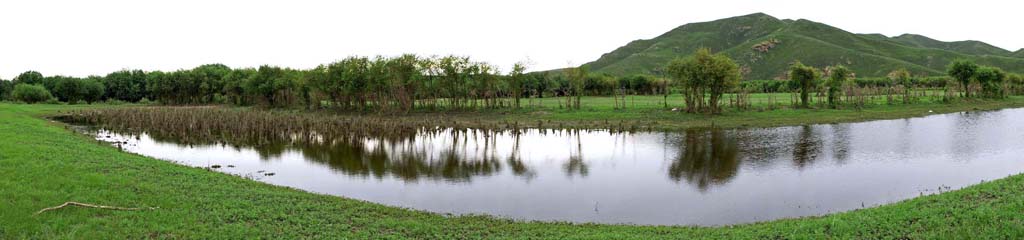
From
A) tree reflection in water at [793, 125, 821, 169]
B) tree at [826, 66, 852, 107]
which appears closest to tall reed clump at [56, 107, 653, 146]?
tree reflection in water at [793, 125, 821, 169]

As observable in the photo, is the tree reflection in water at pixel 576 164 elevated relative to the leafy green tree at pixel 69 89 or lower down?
lower down

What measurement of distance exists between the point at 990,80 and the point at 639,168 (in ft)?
208

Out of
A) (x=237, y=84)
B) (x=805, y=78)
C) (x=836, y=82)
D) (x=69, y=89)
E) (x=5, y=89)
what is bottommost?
(x=836, y=82)

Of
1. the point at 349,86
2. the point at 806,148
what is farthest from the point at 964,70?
the point at 349,86

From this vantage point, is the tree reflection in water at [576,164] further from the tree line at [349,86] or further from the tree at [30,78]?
the tree at [30,78]

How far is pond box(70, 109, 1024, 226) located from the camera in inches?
612

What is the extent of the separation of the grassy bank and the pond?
7.38 ft

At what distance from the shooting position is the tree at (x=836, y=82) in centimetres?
4834

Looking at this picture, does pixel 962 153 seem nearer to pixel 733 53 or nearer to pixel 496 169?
pixel 496 169

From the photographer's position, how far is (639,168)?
22.0 metres

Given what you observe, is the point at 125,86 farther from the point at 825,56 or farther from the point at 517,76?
the point at 825,56

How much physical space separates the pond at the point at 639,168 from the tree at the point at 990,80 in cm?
2895

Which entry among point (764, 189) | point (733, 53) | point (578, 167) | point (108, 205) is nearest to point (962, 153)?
point (764, 189)

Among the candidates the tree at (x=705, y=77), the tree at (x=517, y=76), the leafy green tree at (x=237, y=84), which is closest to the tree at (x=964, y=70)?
the tree at (x=705, y=77)
